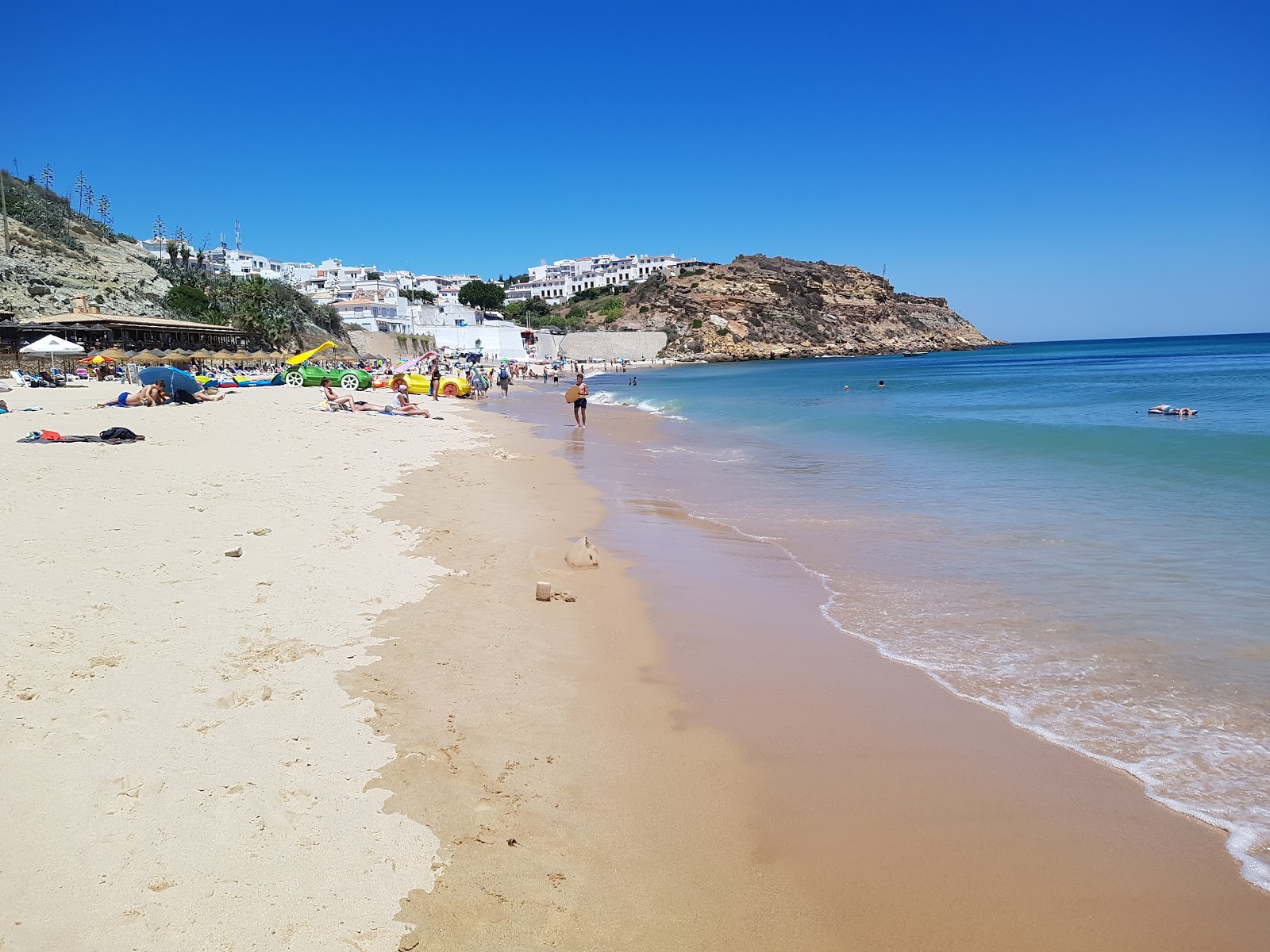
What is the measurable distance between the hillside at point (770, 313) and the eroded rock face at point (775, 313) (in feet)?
0.48

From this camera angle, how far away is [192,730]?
10.8 feet

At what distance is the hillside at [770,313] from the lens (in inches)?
4333

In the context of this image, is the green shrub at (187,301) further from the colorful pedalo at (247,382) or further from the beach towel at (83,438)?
the beach towel at (83,438)

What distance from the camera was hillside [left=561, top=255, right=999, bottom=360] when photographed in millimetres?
110062

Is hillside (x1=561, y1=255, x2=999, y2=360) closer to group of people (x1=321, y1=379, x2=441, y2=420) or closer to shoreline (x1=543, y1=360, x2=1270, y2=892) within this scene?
group of people (x1=321, y1=379, x2=441, y2=420)

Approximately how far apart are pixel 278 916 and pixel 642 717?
2.04m

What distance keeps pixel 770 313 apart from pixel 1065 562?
116 metres

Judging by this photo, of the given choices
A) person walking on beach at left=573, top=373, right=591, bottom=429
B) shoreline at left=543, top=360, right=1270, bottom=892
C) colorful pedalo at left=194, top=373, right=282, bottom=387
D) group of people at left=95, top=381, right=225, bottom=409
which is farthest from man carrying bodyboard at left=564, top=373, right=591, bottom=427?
colorful pedalo at left=194, top=373, right=282, bottom=387

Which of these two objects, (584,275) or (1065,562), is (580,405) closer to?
(1065,562)

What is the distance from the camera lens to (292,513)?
295 inches

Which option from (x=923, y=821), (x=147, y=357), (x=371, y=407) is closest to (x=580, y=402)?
(x=371, y=407)

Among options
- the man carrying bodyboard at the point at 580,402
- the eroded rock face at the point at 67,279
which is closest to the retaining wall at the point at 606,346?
the eroded rock face at the point at 67,279

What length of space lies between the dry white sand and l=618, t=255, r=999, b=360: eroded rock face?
333 feet

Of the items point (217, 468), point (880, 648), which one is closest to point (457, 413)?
point (217, 468)
